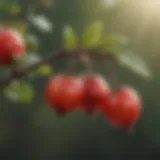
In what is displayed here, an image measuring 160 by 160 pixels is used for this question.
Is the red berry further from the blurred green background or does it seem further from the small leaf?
the blurred green background

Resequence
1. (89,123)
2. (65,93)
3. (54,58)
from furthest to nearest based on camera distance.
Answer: (89,123), (65,93), (54,58)

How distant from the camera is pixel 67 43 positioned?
1301 millimetres

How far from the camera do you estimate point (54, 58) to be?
1.24 metres

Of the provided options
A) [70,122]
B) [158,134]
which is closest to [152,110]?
[158,134]

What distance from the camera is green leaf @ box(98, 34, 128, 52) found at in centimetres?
127

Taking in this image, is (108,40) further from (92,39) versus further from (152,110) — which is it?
(152,110)

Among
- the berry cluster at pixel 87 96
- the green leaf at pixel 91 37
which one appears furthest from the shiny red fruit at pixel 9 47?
the green leaf at pixel 91 37

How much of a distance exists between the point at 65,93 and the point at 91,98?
5 cm

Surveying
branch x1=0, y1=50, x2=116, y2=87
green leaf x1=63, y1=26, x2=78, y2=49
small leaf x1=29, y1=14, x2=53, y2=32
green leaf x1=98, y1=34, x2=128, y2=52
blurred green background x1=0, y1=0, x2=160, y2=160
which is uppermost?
blurred green background x1=0, y1=0, x2=160, y2=160

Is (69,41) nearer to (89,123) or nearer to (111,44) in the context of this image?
(111,44)

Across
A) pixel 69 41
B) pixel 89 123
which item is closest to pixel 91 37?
pixel 69 41

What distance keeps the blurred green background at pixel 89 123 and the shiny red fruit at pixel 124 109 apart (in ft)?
9.29

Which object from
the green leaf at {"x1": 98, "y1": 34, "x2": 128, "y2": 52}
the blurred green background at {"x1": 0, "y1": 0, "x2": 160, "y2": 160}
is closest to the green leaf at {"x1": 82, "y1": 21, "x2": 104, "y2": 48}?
the green leaf at {"x1": 98, "y1": 34, "x2": 128, "y2": 52}

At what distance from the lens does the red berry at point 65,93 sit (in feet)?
4.33
